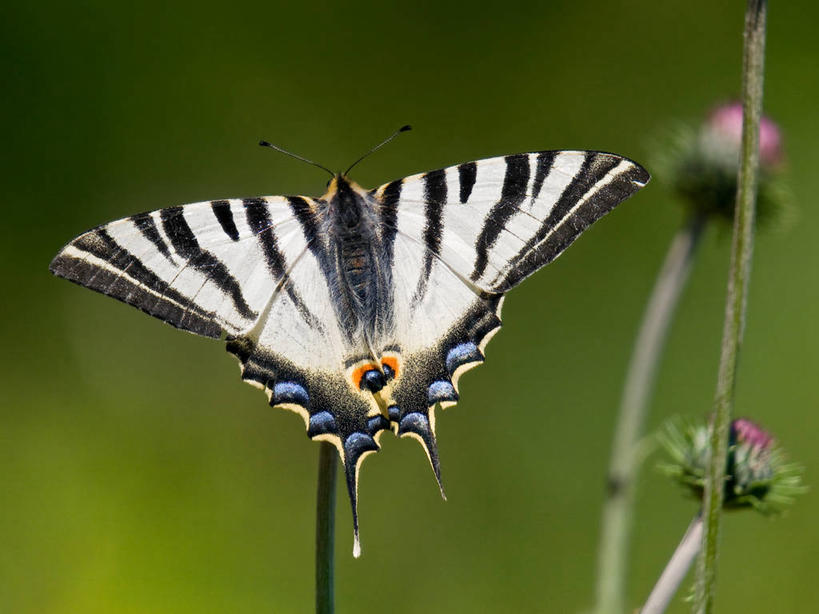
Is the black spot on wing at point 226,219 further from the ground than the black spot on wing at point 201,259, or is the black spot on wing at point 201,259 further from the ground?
the black spot on wing at point 226,219

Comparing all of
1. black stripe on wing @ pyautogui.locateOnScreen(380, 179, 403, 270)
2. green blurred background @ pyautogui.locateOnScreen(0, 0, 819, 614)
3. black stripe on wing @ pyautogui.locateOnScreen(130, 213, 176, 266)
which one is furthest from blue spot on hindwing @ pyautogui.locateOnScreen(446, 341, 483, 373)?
green blurred background @ pyautogui.locateOnScreen(0, 0, 819, 614)

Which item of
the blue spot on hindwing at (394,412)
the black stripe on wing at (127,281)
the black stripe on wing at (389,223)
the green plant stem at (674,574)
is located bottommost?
the green plant stem at (674,574)

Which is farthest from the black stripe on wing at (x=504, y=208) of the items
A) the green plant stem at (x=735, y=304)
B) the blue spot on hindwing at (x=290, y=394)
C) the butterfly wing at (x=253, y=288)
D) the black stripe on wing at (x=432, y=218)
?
the green plant stem at (x=735, y=304)

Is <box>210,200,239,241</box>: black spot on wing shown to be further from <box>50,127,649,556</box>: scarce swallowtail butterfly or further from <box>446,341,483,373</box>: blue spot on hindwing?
<box>446,341,483,373</box>: blue spot on hindwing

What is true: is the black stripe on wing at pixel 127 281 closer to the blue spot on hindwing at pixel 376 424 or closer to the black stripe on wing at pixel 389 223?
the blue spot on hindwing at pixel 376 424

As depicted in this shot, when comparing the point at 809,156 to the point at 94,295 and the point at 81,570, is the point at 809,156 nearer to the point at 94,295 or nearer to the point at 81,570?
the point at 94,295

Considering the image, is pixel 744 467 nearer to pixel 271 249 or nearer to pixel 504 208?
pixel 504 208
